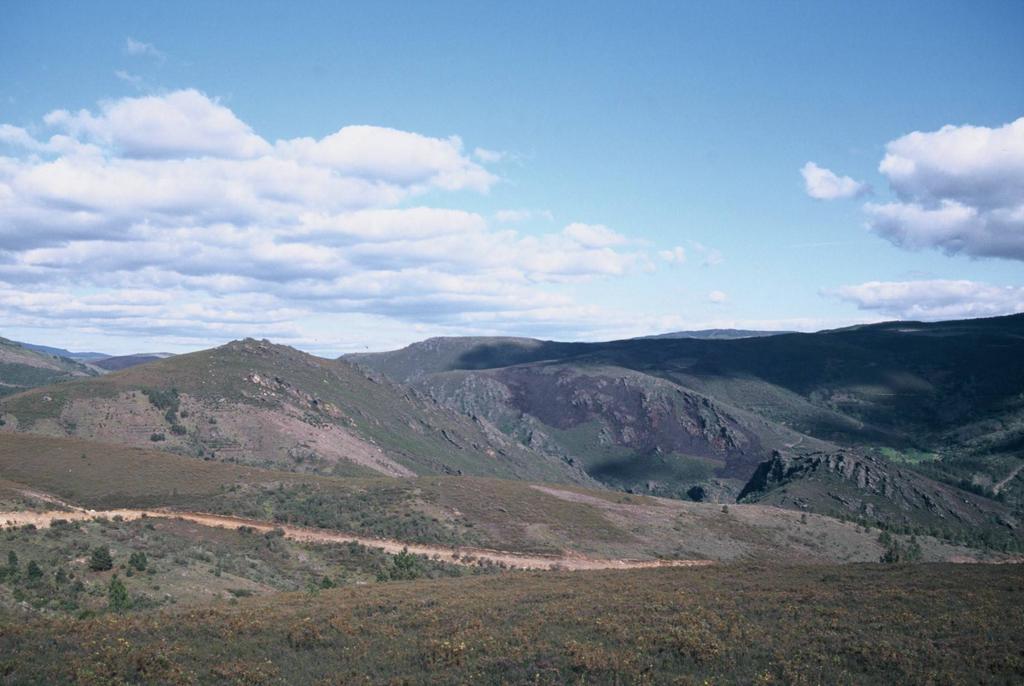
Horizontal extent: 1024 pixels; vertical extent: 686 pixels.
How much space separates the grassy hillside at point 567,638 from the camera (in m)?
21.1

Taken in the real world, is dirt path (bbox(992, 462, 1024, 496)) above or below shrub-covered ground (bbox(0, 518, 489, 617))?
below

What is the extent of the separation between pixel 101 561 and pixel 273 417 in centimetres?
8675

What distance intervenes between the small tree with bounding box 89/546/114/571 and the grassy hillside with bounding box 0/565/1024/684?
28.7 feet

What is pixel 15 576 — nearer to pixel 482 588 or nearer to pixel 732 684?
pixel 482 588

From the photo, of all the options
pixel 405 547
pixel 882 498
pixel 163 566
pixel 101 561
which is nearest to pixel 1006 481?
pixel 882 498

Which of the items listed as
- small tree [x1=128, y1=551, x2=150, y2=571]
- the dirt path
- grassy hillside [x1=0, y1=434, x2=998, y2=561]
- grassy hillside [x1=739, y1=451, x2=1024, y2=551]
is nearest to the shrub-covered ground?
small tree [x1=128, y1=551, x2=150, y2=571]

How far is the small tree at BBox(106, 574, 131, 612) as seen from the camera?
30.1 metres

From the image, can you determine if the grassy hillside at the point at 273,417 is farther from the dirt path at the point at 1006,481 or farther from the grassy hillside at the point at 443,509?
the dirt path at the point at 1006,481

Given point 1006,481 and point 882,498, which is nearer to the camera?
point 882,498

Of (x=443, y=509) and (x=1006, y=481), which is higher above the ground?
(x=443, y=509)

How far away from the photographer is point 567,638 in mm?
24766

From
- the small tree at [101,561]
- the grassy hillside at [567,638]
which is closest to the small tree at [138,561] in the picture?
the small tree at [101,561]

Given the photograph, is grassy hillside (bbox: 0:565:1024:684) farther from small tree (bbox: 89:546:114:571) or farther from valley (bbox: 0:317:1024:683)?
small tree (bbox: 89:546:114:571)

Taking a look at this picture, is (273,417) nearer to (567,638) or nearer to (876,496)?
(876,496)
